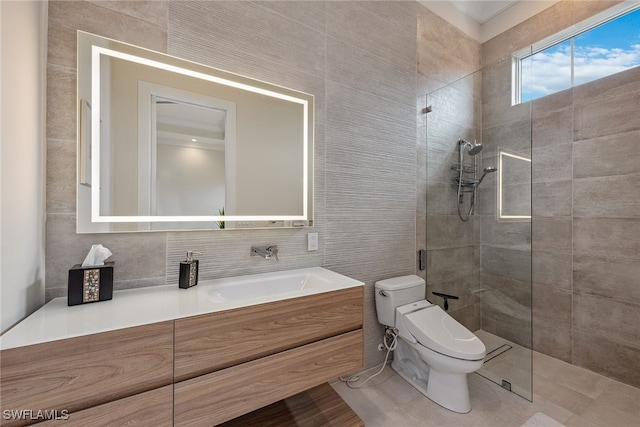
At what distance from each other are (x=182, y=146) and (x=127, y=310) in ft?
2.60

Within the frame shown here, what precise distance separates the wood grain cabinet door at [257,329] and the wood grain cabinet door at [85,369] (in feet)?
0.20

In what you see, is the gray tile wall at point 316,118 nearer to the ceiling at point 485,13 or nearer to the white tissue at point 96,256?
the white tissue at point 96,256

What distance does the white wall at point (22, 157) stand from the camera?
826mm

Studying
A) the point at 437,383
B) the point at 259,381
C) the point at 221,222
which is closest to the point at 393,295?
the point at 437,383

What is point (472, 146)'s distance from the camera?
2.14 meters

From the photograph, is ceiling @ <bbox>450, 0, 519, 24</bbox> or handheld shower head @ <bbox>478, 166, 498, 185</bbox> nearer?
handheld shower head @ <bbox>478, 166, 498, 185</bbox>

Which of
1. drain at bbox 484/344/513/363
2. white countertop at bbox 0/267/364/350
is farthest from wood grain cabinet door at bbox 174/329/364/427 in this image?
drain at bbox 484/344/513/363

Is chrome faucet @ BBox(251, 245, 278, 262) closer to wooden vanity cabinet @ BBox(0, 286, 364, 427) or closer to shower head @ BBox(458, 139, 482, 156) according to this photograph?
wooden vanity cabinet @ BBox(0, 286, 364, 427)

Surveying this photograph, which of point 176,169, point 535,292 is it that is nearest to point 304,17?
point 176,169

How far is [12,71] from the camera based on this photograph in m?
0.86

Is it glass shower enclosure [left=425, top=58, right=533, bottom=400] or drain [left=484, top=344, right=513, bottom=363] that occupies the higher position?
glass shower enclosure [left=425, top=58, right=533, bottom=400]

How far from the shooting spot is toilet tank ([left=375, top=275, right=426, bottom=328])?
1.83 meters

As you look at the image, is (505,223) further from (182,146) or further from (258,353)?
(182,146)

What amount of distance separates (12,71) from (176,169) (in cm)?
59
